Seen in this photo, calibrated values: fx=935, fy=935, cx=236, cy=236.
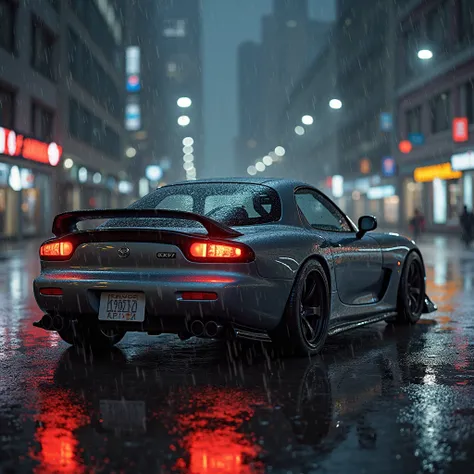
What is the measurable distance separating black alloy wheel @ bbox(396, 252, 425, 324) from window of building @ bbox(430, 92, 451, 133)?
1560 inches

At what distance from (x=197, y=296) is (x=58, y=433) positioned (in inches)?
75.9

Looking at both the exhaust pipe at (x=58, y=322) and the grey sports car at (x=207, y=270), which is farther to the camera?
the exhaust pipe at (x=58, y=322)

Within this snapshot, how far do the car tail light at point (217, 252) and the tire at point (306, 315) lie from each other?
25.3 inches

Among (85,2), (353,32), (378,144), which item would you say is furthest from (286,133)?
(85,2)

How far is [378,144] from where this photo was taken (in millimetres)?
71688

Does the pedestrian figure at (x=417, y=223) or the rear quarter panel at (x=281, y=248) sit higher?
the pedestrian figure at (x=417, y=223)

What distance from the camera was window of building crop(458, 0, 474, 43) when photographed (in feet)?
142

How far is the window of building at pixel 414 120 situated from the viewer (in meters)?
53.8

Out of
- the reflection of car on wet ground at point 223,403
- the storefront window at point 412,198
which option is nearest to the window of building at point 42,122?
the storefront window at point 412,198

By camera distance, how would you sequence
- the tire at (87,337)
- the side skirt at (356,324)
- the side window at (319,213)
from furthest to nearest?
the side window at (319,213) → the side skirt at (356,324) → the tire at (87,337)

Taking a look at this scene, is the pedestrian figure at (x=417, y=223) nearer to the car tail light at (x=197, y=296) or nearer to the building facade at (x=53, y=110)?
the building facade at (x=53, y=110)

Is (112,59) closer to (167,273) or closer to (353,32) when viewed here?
(353,32)

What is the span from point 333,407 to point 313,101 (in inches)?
4375

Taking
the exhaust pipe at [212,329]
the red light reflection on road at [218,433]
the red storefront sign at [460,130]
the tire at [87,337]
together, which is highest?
the red storefront sign at [460,130]
